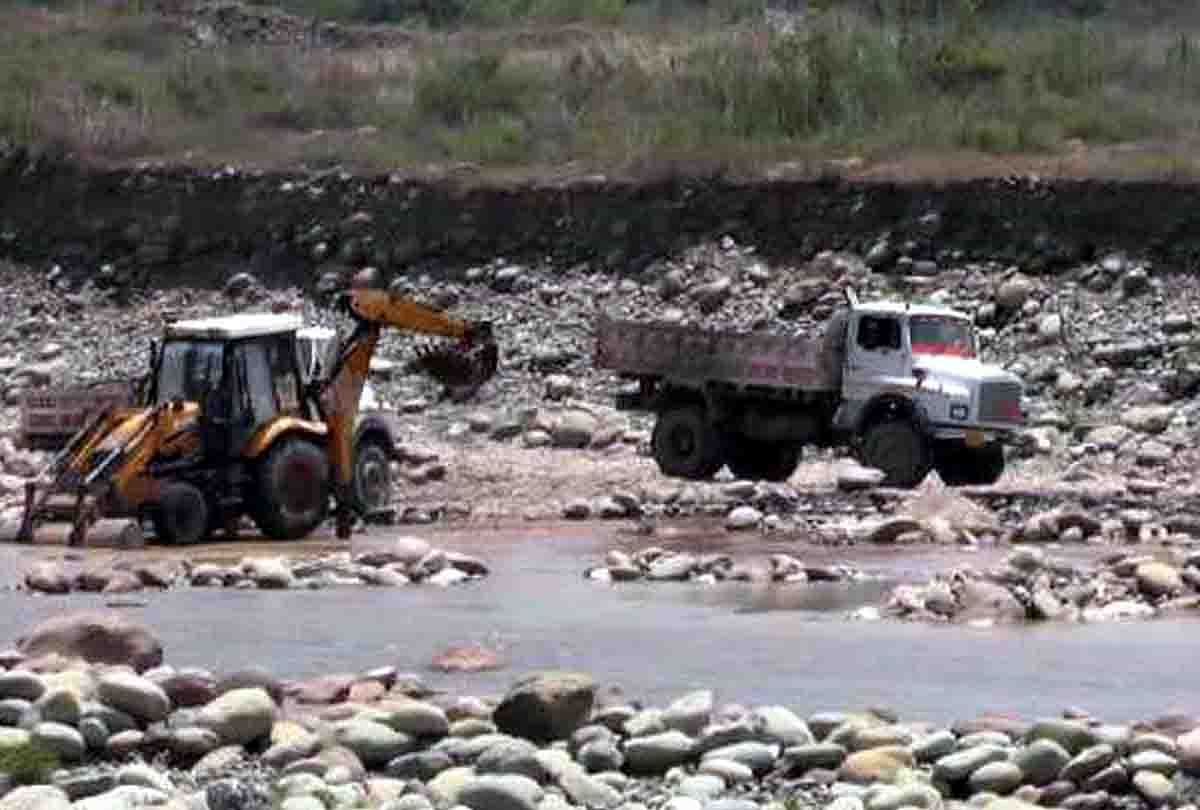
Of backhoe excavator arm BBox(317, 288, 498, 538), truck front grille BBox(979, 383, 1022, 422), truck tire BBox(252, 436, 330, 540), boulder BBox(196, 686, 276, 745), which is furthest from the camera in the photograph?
truck front grille BBox(979, 383, 1022, 422)

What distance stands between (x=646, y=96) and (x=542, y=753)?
39150 millimetres

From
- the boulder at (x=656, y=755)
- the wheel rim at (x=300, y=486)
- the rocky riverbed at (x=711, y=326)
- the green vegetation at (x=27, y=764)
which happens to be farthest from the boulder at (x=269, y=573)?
the boulder at (x=656, y=755)

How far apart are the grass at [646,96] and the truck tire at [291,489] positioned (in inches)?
717

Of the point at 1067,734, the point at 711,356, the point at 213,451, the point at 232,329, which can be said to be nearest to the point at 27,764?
the point at 1067,734

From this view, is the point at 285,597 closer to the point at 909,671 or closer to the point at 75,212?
the point at 909,671

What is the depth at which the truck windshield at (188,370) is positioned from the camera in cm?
3381

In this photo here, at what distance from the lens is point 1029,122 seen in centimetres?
5222

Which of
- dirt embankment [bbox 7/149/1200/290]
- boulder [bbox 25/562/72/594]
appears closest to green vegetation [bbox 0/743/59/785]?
boulder [bbox 25/562/72/594]

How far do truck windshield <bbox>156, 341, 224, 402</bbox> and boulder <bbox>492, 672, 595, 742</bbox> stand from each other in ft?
48.8

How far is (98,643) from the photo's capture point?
22422mm

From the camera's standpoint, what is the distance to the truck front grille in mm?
37719

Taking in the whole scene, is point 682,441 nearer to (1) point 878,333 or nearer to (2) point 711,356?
(2) point 711,356

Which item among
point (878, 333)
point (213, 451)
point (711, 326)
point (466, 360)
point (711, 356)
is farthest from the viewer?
point (711, 326)

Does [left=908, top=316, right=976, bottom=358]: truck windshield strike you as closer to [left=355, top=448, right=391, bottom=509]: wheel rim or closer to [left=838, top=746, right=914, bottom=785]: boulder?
[left=355, top=448, right=391, bottom=509]: wheel rim
